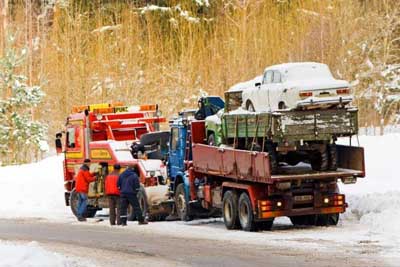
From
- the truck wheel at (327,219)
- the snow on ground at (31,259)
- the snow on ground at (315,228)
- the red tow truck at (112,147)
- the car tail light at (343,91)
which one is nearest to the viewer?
the snow on ground at (31,259)

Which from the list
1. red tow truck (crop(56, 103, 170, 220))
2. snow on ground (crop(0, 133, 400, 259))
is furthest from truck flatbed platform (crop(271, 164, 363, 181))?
red tow truck (crop(56, 103, 170, 220))

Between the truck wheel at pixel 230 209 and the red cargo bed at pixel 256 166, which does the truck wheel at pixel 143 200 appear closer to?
the red cargo bed at pixel 256 166

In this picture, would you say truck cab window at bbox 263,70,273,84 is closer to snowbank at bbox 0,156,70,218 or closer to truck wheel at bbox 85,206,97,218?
truck wheel at bbox 85,206,97,218

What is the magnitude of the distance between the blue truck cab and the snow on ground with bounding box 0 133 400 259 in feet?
2.06

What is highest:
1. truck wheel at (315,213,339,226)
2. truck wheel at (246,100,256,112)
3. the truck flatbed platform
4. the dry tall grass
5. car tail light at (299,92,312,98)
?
the dry tall grass

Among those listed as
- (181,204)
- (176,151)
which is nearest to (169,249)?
(181,204)

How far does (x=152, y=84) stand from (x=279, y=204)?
2461 cm

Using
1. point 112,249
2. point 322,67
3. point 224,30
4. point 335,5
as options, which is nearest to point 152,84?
point 224,30

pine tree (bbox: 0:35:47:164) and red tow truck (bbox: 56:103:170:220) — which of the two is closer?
red tow truck (bbox: 56:103:170:220)

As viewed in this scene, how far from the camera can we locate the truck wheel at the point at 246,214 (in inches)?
822

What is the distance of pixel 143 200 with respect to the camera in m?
25.2

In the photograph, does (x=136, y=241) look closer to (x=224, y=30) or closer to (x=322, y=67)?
(x=322, y=67)

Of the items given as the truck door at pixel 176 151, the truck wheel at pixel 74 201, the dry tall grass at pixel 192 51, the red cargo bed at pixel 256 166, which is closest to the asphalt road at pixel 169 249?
the red cargo bed at pixel 256 166

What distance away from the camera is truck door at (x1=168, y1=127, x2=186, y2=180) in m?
24.9
